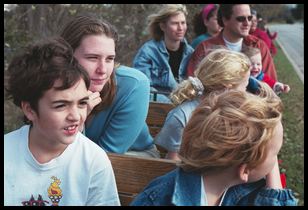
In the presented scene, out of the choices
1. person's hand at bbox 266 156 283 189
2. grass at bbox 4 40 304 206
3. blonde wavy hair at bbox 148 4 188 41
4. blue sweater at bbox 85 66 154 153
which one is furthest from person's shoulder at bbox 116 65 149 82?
blonde wavy hair at bbox 148 4 188 41

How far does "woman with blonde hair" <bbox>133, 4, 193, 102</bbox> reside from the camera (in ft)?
16.7

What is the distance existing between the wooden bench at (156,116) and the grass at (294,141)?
1.53 meters

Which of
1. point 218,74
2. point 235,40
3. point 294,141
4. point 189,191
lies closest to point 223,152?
point 189,191

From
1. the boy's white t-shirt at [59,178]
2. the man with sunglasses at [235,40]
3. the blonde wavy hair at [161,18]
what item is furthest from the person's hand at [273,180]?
the blonde wavy hair at [161,18]

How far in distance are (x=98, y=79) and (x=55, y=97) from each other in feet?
1.79

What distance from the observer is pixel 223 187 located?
195 cm

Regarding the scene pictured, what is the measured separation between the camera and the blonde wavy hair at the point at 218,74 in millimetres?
2916

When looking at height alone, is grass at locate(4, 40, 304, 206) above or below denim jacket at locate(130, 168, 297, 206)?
below

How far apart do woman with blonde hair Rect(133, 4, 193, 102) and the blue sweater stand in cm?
202

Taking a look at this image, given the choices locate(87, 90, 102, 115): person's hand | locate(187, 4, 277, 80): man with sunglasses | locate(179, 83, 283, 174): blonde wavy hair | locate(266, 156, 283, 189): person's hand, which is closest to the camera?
locate(179, 83, 283, 174): blonde wavy hair

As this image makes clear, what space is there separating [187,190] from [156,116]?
1.73m

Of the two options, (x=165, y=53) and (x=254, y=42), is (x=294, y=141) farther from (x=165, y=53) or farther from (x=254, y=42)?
(x=165, y=53)

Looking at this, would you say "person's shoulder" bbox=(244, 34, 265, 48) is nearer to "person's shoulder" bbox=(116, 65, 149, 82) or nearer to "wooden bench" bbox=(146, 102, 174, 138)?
"wooden bench" bbox=(146, 102, 174, 138)
